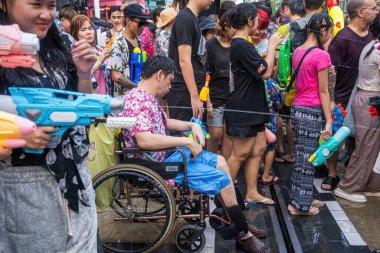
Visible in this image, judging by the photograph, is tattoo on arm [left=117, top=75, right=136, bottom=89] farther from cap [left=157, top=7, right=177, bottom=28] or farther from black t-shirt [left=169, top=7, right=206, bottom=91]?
cap [left=157, top=7, right=177, bottom=28]

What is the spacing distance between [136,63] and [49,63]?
8.69 feet

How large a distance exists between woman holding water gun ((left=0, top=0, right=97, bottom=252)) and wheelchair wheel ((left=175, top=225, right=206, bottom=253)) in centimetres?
151

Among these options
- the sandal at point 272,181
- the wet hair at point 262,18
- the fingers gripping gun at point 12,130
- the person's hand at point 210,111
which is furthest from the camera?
the wet hair at point 262,18

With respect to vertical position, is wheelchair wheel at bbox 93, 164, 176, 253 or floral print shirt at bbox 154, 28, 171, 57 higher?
floral print shirt at bbox 154, 28, 171, 57

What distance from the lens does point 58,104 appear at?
4.76 ft

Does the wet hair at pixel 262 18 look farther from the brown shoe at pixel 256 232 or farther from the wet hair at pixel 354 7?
the brown shoe at pixel 256 232

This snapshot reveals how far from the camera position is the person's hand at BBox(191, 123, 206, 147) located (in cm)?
319

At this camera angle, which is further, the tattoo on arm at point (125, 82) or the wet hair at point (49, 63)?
the tattoo on arm at point (125, 82)

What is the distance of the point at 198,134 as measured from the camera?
10.6ft

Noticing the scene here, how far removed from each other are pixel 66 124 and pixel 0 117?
24 centimetres

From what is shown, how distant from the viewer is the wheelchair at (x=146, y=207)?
3.02 m

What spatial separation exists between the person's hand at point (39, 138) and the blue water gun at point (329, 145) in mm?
2666

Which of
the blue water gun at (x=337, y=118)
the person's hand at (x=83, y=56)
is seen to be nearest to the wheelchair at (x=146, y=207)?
the person's hand at (x=83, y=56)

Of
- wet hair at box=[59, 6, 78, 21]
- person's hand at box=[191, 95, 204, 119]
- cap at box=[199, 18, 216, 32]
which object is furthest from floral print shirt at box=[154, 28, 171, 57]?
person's hand at box=[191, 95, 204, 119]
